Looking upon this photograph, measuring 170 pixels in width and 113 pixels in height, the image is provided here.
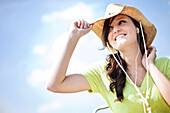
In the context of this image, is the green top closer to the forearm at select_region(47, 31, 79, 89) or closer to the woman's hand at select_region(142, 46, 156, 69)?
the woman's hand at select_region(142, 46, 156, 69)

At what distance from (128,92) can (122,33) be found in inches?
14.3

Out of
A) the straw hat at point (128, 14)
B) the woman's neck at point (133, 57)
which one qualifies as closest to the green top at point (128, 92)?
the woman's neck at point (133, 57)

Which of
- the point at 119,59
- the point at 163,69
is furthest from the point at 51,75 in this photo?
the point at 163,69

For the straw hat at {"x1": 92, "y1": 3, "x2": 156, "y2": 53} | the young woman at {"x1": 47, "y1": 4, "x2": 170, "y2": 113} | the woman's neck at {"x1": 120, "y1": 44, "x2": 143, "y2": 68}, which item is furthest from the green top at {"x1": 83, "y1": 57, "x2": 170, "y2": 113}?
the straw hat at {"x1": 92, "y1": 3, "x2": 156, "y2": 53}

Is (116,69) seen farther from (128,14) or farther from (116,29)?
(128,14)

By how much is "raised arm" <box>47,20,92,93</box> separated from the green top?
2.5 inches

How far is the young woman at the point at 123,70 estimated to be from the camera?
128cm

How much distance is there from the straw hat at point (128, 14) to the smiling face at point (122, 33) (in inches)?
1.8

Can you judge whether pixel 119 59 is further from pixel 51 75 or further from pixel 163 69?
pixel 51 75

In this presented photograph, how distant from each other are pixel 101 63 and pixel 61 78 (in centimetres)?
35

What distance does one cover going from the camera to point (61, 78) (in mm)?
1290

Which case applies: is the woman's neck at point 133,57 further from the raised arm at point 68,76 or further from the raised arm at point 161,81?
the raised arm at point 68,76

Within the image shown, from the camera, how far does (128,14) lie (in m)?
1.48

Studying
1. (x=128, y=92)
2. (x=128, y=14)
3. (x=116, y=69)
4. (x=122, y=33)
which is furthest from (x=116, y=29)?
(x=128, y=92)
